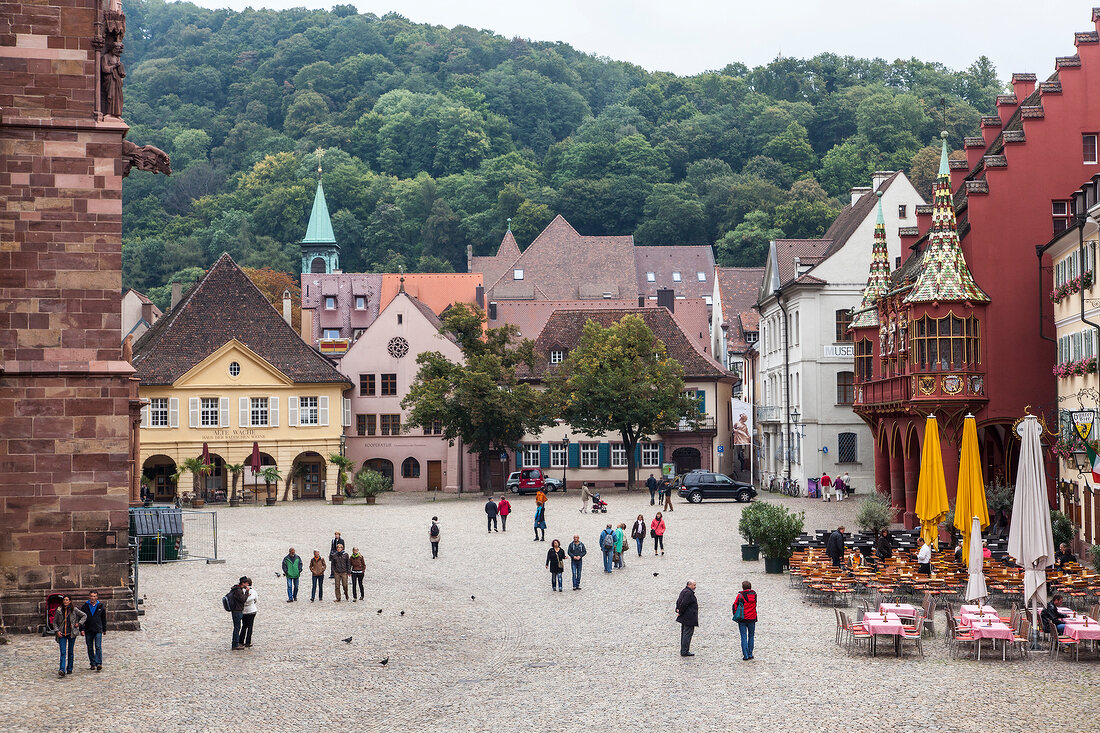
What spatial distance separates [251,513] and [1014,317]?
29.3 meters

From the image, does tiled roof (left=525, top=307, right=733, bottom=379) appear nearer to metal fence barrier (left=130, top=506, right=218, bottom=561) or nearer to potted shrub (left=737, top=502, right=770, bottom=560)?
metal fence barrier (left=130, top=506, right=218, bottom=561)

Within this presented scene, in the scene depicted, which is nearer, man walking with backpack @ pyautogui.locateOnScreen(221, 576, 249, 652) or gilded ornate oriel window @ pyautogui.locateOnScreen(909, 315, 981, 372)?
man walking with backpack @ pyautogui.locateOnScreen(221, 576, 249, 652)

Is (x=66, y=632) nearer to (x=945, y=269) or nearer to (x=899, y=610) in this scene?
(x=899, y=610)

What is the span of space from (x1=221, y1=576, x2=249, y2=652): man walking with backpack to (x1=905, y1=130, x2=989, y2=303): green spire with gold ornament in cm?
2389

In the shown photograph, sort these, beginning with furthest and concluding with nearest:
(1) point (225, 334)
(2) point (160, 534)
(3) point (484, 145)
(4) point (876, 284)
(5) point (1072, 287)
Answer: (3) point (484, 145) → (1) point (225, 334) → (4) point (876, 284) → (2) point (160, 534) → (5) point (1072, 287)

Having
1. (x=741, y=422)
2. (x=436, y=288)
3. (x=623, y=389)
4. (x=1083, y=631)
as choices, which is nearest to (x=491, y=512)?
(x=623, y=389)

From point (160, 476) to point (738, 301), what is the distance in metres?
37.0

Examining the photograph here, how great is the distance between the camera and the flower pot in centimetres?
3116

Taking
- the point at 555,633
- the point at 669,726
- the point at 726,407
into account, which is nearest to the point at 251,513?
the point at 726,407

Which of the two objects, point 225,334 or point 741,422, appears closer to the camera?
point 741,422

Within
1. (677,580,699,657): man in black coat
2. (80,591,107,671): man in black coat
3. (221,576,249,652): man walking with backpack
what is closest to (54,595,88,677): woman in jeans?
(80,591,107,671): man in black coat

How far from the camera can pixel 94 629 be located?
18969mm

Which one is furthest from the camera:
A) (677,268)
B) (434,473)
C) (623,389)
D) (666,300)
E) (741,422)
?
(677,268)

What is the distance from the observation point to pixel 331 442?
63.1 metres
